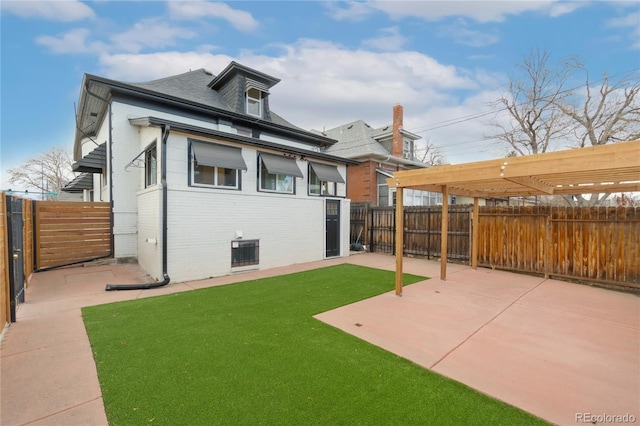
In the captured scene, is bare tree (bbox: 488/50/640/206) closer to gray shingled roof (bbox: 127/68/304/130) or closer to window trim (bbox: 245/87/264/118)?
window trim (bbox: 245/87/264/118)

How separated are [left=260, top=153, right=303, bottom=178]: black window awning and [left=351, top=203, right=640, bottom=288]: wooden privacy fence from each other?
5.54 meters

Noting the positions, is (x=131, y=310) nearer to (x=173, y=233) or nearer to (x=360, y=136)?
(x=173, y=233)

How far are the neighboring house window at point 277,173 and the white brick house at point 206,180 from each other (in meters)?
0.04

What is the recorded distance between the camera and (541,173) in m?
4.01

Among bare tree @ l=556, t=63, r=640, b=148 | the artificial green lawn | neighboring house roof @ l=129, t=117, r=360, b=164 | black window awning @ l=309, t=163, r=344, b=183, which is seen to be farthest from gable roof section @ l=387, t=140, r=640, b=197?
bare tree @ l=556, t=63, r=640, b=148

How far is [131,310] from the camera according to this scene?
504cm

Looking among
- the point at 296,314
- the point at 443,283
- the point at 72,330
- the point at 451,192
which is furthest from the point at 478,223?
the point at 72,330

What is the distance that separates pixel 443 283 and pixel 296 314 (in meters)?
4.31

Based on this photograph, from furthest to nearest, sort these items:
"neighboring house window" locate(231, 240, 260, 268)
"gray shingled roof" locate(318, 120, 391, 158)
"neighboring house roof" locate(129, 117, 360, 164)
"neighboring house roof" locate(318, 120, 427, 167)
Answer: "gray shingled roof" locate(318, 120, 391, 158) < "neighboring house roof" locate(318, 120, 427, 167) < "neighboring house window" locate(231, 240, 260, 268) < "neighboring house roof" locate(129, 117, 360, 164)

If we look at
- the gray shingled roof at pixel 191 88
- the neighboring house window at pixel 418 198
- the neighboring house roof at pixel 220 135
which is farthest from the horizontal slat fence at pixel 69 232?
the neighboring house window at pixel 418 198

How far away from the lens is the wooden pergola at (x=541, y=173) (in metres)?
3.34

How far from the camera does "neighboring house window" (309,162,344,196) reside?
412 inches

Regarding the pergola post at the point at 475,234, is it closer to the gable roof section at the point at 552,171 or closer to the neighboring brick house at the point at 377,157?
the gable roof section at the point at 552,171

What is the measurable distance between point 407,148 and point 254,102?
39.0 feet
